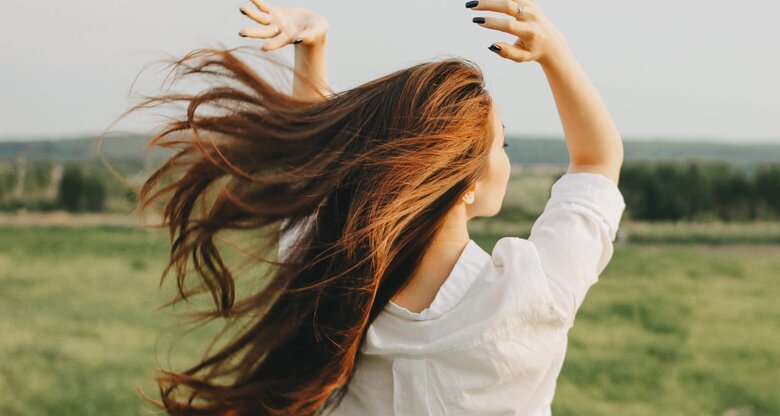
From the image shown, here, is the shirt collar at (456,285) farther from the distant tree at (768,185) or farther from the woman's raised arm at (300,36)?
the distant tree at (768,185)

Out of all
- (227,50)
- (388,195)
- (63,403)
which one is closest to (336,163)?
(388,195)

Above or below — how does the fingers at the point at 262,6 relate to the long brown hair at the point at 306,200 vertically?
above

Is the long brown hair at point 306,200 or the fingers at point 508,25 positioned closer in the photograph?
the fingers at point 508,25

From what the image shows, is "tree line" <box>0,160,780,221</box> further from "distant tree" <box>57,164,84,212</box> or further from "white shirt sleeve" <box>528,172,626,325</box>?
"white shirt sleeve" <box>528,172,626,325</box>

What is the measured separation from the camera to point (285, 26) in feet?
6.10

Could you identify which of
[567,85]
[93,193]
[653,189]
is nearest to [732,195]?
[653,189]

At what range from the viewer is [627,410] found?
6336 mm

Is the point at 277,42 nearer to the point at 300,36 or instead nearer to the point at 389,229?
the point at 300,36

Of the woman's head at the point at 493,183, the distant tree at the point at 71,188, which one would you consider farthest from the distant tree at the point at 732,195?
the woman's head at the point at 493,183

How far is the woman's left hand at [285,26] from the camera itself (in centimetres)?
174

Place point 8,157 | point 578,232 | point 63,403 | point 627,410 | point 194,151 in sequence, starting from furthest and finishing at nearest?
point 8,157
point 627,410
point 63,403
point 194,151
point 578,232

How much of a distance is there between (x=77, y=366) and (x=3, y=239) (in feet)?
18.8

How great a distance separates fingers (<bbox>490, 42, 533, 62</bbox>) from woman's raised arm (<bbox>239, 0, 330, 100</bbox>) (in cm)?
48

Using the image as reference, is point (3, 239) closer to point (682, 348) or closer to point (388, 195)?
point (682, 348)
